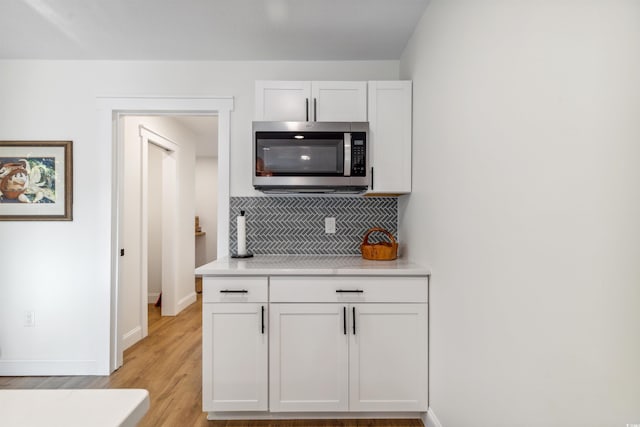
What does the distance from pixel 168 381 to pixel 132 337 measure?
103 centimetres

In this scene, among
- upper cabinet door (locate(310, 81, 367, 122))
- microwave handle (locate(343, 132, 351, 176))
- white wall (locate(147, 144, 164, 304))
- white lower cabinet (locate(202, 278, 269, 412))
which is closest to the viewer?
white lower cabinet (locate(202, 278, 269, 412))

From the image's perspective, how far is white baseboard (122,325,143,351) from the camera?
3188mm

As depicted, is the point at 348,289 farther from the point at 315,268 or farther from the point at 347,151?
the point at 347,151

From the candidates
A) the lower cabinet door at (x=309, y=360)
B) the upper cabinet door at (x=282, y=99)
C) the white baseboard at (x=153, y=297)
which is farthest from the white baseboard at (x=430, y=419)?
the white baseboard at (x=153, y=297)

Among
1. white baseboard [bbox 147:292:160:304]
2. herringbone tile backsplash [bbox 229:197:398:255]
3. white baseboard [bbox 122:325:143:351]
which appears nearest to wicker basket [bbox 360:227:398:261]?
herringbone tile backsplash [bbox 229:197:398:255]

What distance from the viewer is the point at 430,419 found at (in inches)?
76.0

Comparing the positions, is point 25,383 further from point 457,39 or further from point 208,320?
point 457,39

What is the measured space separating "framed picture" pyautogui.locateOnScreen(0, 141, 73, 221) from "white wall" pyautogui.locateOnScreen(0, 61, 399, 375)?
60mm

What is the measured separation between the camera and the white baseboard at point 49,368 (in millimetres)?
2664

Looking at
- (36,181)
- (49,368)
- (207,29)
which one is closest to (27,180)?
(36,181)

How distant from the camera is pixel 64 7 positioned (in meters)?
2.01

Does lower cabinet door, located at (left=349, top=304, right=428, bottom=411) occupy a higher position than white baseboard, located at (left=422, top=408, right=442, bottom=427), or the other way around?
lower cabinet door, located at (left=349, top=304, right=428, bottom=411)

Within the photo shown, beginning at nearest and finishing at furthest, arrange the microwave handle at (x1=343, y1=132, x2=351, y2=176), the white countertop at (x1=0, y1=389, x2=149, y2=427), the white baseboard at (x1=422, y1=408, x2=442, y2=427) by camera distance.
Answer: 1. the white countertop at (x1=0, y1=389, x2=149, y2=427)
2. the white baseboard at (x1=422, y1=408, x2=442, y2=427)
3. the microwave handle at (x1=343, y1=132, x2=351, y2=176)

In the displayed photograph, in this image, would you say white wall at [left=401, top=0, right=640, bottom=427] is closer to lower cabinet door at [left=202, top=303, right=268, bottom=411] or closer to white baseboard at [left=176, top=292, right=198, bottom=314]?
lower cabinet door at [left=202, top=303, right=268, bottom=411]
